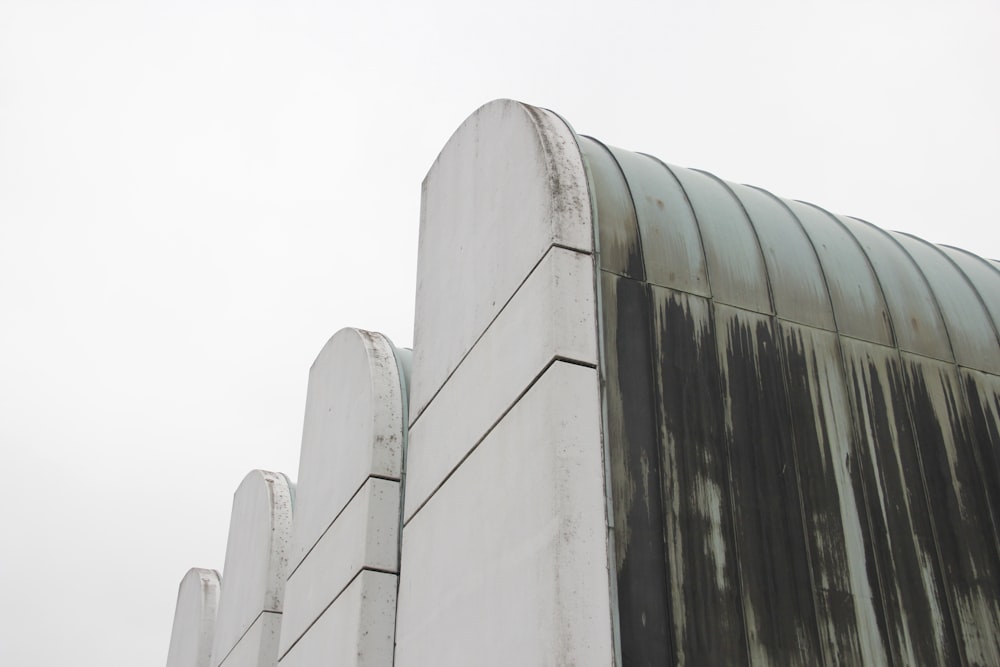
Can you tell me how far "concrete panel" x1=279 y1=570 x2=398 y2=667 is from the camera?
1089 centimetres

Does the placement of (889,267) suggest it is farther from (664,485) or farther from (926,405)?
(664,485)

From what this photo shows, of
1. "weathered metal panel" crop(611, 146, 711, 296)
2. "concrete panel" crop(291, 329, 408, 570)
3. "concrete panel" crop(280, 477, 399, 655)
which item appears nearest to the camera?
"weathered metal panel" crop(611, 146, 711, 296)

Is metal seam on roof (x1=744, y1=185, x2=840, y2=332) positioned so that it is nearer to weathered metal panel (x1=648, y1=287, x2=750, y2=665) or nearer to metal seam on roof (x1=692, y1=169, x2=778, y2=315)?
metal seam on roof (x1=692, y1=169, x2=778, y2=315)

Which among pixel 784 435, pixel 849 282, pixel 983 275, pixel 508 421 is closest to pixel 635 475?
pixel 508 421

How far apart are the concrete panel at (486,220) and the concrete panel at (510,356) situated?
206 mm

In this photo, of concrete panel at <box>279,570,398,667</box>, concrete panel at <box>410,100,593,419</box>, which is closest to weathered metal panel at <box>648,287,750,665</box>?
concrete panel at <box>410,100,593,419</box>

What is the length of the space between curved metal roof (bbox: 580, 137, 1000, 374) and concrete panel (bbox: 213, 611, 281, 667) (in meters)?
10.2

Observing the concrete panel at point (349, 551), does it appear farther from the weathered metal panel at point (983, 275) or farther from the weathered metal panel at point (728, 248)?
the weathered metal panel at point (983, 275)

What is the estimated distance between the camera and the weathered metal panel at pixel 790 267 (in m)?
9.86

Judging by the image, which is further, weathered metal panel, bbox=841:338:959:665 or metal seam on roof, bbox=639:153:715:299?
metal seam on roof, bbox=639:153:715:299

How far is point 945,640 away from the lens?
8766mm

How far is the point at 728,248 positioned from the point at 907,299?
7.60 ft

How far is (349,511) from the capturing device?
12.6 metres

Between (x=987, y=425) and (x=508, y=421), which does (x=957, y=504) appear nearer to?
(x=987, y=425)
